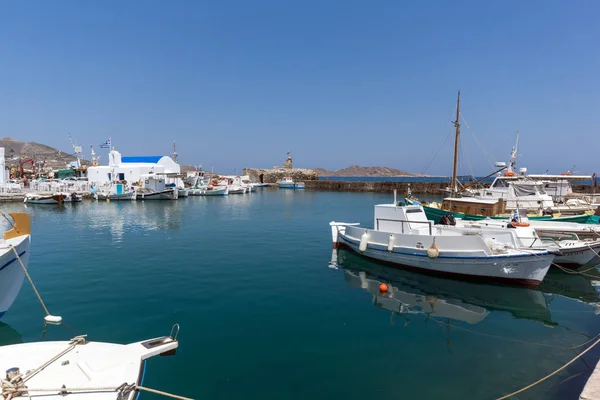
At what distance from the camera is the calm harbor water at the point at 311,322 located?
271 inches

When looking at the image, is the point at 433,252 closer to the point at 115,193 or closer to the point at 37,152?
the point at 115,193

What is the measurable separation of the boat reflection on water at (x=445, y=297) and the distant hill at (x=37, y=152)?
138 metres

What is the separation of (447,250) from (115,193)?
49346mm

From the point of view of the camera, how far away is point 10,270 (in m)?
8.19

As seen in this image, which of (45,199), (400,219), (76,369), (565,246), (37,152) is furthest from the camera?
(37,152)

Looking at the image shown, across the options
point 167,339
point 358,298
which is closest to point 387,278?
point 358,298

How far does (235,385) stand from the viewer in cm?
665

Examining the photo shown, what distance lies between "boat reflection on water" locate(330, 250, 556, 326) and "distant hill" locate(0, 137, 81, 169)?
138 meters


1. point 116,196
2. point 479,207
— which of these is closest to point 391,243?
point 479,207

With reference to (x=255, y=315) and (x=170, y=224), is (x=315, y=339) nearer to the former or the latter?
(x=255, y=315)

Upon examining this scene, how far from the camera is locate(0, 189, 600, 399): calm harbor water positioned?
6875mm

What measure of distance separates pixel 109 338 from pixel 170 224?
21055 millimetres

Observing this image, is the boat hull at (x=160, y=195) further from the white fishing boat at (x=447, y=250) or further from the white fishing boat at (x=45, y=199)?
the white fishing boat at (x=447, y=250)

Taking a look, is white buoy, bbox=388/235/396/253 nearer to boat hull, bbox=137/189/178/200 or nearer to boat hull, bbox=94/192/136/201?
boat hull, bbox=137/189/178/200
